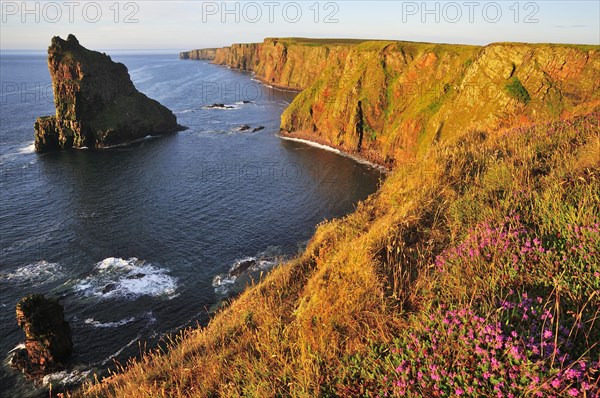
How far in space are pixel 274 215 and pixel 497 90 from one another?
129 feet

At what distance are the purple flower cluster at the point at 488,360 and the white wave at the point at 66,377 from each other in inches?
1101

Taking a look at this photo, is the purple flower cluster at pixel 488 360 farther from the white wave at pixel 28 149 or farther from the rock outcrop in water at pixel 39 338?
the white wave at pixel 28 149

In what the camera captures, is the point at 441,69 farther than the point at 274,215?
Yes

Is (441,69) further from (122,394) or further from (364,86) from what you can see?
(122,394)

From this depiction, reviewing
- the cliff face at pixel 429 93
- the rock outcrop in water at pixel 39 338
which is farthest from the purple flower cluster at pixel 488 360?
the cliff face at pixel 429 93

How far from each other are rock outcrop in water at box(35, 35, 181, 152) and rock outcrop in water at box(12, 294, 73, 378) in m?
67.6

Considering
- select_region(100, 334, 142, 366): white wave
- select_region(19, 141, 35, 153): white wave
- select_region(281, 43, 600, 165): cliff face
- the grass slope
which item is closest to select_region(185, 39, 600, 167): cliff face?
→ select_region(281, 43, 600, 165): cliff face

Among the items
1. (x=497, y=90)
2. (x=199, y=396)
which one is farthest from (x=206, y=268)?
(x=497, y=90)

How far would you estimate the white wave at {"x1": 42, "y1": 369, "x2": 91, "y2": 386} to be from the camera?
25.0m

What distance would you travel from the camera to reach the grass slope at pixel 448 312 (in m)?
4.23

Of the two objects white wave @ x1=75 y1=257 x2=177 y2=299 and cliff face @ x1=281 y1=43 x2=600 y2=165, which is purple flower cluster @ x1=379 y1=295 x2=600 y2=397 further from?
cliff face @ x1=281 y1=43 x2=600 y2=165

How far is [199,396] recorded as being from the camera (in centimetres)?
607

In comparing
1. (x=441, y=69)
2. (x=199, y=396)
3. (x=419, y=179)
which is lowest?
(x=199, y=396)

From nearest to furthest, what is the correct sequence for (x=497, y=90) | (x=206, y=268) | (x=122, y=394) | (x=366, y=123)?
1. (x=122, y=394)
2. (x=206, y=268)
3. (x=497, y=90)
4. (x=366, y=123)
